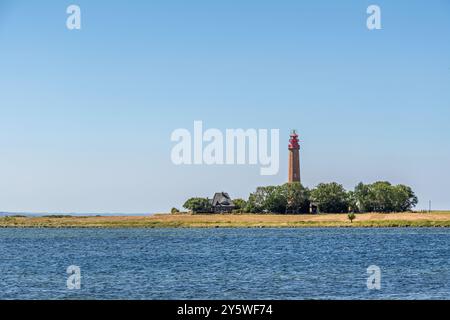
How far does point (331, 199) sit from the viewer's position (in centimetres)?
17088

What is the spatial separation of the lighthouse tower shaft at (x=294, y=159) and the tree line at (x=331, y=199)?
242 inches

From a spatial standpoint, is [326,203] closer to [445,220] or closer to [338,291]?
[445,220]

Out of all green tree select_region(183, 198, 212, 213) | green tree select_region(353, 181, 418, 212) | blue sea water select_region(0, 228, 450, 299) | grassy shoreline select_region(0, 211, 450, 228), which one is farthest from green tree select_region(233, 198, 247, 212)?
blue sea water select_region(0, 228, 450, 299)

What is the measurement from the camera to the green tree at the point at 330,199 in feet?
559

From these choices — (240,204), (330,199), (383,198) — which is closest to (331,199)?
(330,199)

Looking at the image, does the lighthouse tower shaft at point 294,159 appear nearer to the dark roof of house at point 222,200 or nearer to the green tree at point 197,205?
the dark roof of house at point 222,200

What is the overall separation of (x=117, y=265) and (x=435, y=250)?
3404cm

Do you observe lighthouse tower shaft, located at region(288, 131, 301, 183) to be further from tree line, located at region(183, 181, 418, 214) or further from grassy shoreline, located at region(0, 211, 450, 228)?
grassy shoreline, located at region(0, 211, 450, 228)

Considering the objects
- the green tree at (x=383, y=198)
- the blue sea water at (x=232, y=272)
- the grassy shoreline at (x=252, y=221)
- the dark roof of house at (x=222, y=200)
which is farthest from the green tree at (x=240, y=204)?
the blue sea water at (x=232, y=272)

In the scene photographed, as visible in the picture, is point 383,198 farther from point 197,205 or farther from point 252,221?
point 197,205

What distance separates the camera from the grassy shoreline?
141500 millimetres

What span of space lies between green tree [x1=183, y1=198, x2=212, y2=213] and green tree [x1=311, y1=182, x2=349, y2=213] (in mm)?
28597
